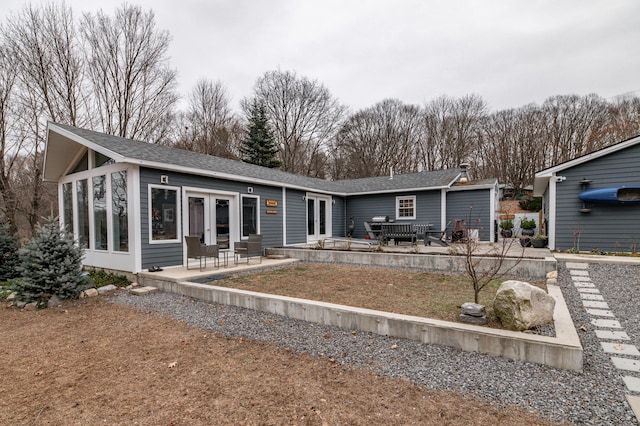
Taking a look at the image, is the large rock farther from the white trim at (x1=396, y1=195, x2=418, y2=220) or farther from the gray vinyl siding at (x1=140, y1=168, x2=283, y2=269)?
the white trim at (x1=396, y1=195, x2=418, y2=220)

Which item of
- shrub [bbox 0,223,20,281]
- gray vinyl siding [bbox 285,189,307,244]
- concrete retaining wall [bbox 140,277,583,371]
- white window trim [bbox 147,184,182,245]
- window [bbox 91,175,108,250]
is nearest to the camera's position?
concrete retaining wall [bbox 140,277,583,371]

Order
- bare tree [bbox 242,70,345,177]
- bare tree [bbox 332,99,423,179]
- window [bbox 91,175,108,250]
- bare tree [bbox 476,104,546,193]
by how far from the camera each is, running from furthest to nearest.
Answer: bare tree [bbox 332,99,423,179], bare tree [bbox 242,70,345,177], bare tree [bbox 476,104,546,193], window [bbox 91,175,108,250]

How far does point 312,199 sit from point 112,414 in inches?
442

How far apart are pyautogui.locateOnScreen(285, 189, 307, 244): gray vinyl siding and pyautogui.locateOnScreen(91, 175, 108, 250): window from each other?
5840 millimetres

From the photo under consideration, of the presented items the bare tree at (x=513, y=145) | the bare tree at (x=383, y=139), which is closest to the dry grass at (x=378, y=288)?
the bare tree at (x=383, y=139)

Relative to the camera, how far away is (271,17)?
39.8ft

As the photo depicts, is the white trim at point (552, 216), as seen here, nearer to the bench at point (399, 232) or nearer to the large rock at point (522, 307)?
the bench at point (399, 232)

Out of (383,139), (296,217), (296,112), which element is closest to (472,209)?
(296,217)

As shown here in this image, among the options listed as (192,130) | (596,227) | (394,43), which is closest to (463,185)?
(596,227)

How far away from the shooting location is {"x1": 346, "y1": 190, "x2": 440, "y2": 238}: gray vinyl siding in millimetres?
13430

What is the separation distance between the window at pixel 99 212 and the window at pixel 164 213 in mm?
1552

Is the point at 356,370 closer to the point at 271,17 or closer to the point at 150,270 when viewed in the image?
the point at 150,270

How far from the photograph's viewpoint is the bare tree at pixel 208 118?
922 inches

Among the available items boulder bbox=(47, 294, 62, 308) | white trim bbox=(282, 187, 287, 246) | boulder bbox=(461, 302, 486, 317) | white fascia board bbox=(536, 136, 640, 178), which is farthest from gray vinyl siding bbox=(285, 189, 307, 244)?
boulder bbox=(461, 302, 486, 317)
